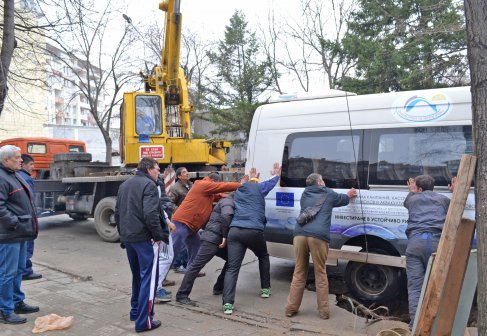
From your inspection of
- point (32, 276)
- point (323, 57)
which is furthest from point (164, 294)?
point (323, 57)

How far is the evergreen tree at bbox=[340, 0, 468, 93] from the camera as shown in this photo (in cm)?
1228

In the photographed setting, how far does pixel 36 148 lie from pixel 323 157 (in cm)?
1079

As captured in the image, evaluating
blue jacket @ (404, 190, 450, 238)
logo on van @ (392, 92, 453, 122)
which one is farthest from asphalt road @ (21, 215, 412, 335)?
logo on van @ (392, 92, 453, 122)

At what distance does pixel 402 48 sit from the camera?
48.9 ft

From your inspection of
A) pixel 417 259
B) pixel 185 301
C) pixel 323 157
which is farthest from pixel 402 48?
pixel 185 301

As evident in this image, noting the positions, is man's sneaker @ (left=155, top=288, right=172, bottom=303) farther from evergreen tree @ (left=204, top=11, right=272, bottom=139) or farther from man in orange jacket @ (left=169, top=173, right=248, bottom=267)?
evergreen tree @ (left=204, top=11, right=272, bottom=139)

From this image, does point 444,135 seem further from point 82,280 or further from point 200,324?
point 82,280

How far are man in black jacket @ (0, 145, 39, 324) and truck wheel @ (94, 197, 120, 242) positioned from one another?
5.03 m

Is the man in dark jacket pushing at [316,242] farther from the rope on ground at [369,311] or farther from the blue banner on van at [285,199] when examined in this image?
the blue banner on van at [285,199]

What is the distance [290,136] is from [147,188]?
2.33m

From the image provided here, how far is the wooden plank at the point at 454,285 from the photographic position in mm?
2918

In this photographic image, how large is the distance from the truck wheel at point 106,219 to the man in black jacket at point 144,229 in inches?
219

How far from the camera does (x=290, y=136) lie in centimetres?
610

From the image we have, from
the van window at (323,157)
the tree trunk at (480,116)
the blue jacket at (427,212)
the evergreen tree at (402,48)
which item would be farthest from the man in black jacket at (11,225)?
the evergreen tree at (402,48)
